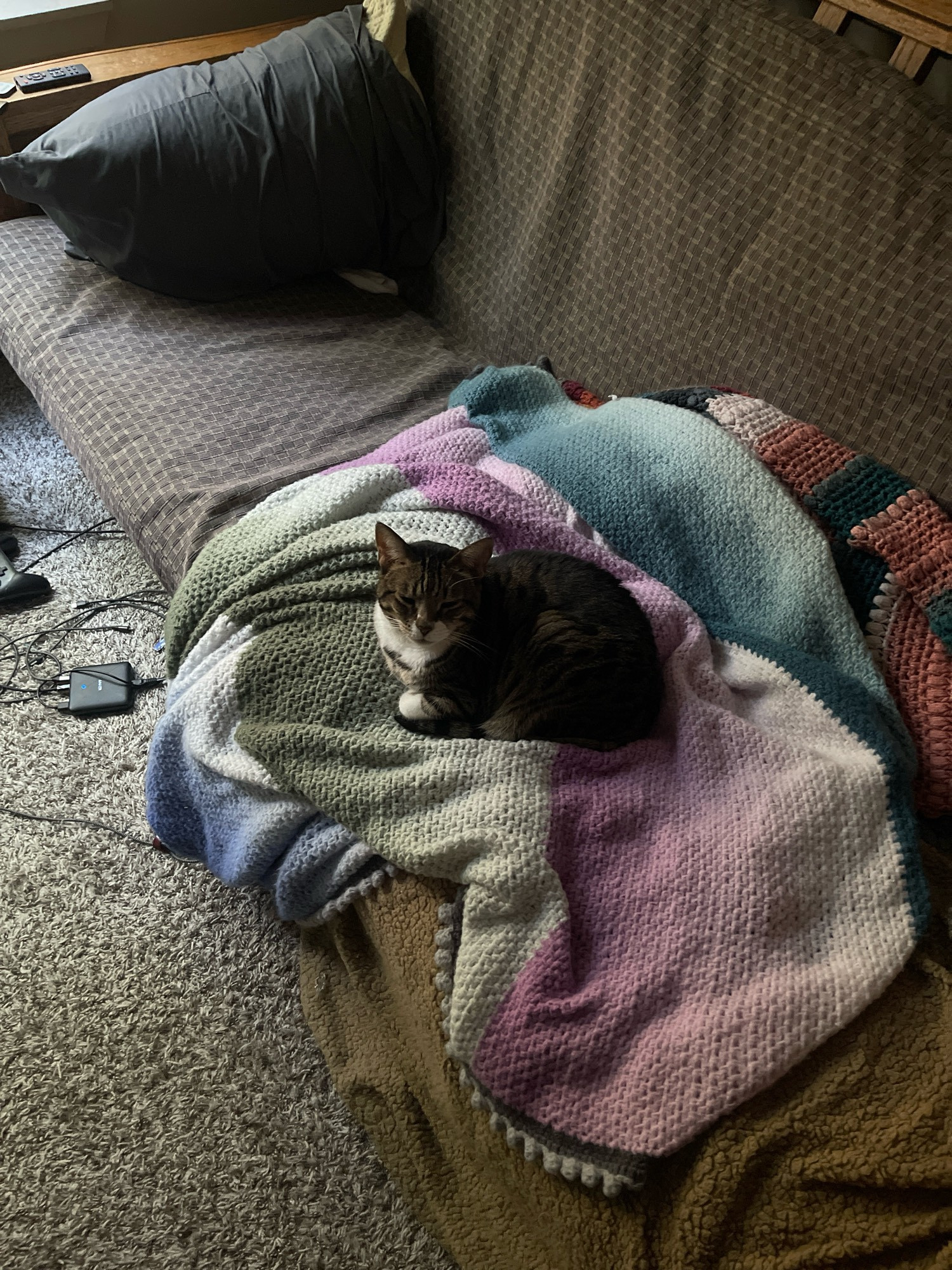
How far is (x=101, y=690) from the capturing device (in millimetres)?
1752

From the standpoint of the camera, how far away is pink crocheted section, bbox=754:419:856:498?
1320 mm

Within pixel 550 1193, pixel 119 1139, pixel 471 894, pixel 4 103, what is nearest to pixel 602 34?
pixel 4 103

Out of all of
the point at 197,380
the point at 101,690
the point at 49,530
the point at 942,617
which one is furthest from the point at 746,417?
the point at 49,530

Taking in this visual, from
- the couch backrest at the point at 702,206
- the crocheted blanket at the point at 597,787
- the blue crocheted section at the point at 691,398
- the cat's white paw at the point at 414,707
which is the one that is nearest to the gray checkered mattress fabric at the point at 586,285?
the couch backrest at the point at 702,206

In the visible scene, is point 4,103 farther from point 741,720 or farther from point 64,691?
point 741,720

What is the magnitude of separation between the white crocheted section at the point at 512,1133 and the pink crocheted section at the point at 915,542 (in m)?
0.72

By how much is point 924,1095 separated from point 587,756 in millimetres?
479

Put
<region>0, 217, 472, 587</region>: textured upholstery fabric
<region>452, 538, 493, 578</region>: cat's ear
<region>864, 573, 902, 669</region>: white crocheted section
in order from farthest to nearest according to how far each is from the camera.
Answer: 1. <region>0, 217, 472, 587</region>: textured upholstery fabric
2. <region>864, 573, 902, 669</region>: white crocheted section
3. <region>452, 538, 493, 578</region>: cat's ear

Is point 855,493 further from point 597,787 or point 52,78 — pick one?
point 52,78

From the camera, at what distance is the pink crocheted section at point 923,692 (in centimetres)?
118

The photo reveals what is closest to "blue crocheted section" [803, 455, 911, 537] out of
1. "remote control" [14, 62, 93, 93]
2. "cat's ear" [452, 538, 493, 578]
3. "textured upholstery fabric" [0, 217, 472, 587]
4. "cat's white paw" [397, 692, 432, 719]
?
"cat's ear" [452, 538, 493, 578]

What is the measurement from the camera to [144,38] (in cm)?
242

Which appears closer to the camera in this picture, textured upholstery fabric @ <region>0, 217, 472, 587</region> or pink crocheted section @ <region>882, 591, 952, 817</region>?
pink crocheted section @ <region>882, 591, 952, 817</region>

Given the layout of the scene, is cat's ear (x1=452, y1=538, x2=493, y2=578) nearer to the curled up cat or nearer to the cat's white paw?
the curled up cat
